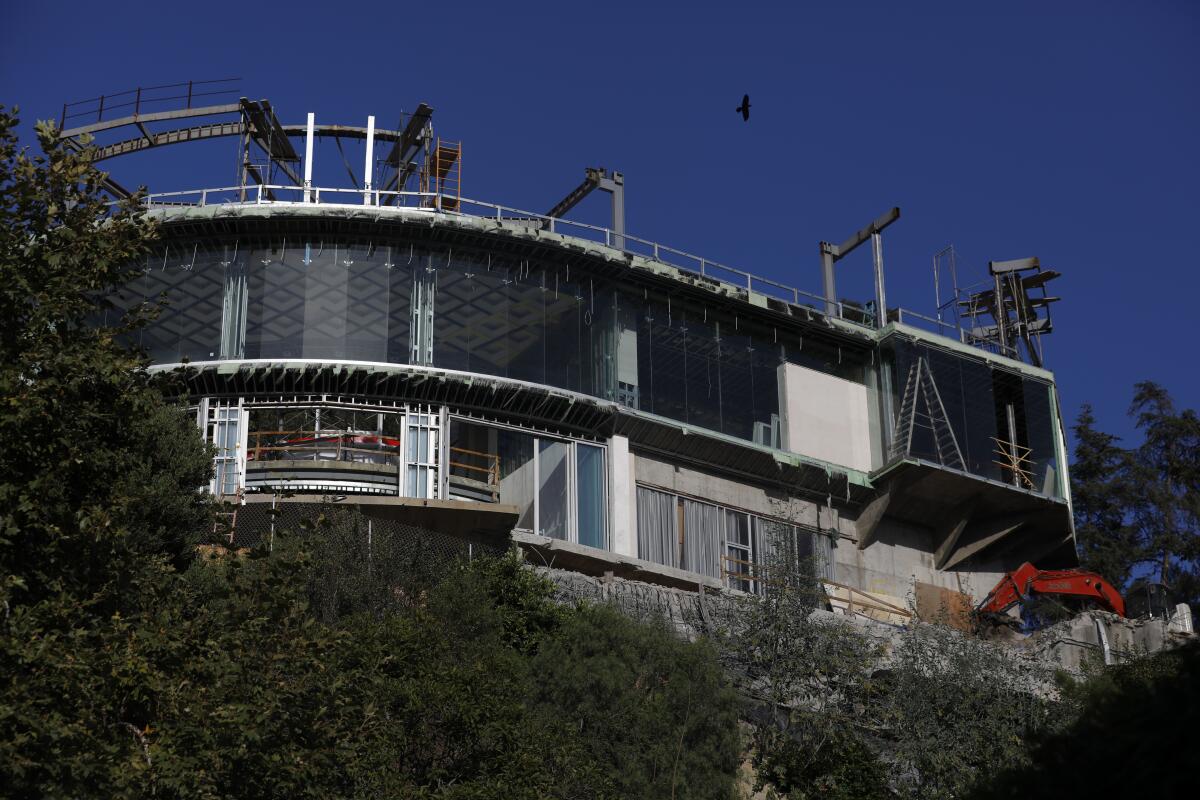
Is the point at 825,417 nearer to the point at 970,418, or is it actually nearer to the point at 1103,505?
the point at 970,418

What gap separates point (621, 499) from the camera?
4025 cm

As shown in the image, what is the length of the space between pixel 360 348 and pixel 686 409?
338 inches

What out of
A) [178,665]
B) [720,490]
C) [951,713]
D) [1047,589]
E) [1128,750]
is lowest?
[1128,750]

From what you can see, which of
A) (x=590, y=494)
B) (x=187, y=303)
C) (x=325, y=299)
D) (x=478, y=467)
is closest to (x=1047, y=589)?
(x=590, y=494)

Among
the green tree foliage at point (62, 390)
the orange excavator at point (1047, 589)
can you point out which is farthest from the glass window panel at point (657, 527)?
the green tree foliage at point (62, 390)

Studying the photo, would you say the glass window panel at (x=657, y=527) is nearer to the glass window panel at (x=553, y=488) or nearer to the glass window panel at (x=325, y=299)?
the glass window panel at (x=553, y=488)

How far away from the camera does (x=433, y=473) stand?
1490 inches

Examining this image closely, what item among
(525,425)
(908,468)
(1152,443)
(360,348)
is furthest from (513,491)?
(1152,443)

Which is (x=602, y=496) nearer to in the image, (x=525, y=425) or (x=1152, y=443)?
(x=525, y=425)

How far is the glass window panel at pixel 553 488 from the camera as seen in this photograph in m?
38.8

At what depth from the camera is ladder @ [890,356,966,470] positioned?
4528cm

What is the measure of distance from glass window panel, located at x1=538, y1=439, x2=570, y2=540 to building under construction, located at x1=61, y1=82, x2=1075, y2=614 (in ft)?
0.18

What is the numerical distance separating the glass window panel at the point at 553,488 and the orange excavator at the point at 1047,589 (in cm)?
1232

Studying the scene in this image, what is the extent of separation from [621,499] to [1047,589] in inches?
492
